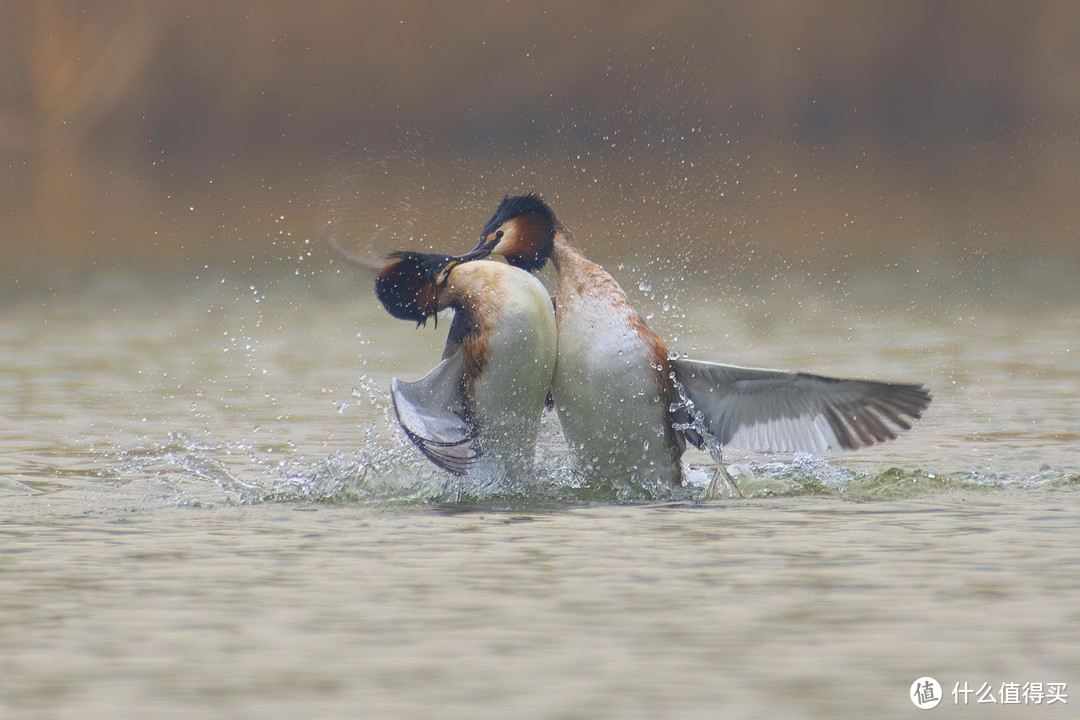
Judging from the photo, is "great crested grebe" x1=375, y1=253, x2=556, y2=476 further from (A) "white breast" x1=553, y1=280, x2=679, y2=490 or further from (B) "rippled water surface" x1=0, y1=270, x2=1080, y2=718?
(B) "rippled water surface" x1=0, y1=270, x2=1080, y2=718

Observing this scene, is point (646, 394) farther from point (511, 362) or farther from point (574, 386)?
point (511, 362)

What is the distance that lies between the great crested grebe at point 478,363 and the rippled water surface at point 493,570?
0.22m

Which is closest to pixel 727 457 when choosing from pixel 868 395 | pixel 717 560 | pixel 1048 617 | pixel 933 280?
pixel 868 395

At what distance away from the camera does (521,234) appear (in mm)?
9367

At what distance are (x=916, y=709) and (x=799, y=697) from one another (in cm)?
32

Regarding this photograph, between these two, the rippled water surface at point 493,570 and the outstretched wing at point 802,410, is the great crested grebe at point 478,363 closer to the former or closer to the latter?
the rippled water surface at point 493,570

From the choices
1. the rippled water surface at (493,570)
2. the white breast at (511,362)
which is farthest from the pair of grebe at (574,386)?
the rippled water surface at (493,570)

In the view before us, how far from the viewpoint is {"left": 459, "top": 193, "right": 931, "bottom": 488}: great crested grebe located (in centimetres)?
906

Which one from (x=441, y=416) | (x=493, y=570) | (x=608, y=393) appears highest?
(x=608, y=393)

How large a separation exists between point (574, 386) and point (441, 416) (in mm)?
592

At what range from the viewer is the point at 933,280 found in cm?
2081

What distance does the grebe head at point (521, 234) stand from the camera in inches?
367

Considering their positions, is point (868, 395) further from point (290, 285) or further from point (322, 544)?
point (290, 285)

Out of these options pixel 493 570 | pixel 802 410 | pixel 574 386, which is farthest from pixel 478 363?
pixel 493 570
